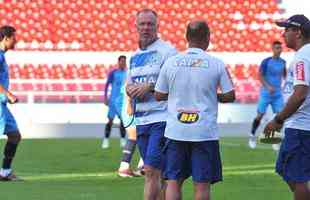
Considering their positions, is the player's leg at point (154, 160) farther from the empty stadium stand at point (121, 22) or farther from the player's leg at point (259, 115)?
the empty stadium stand at point (121, 22)

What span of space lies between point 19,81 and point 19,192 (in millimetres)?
20427

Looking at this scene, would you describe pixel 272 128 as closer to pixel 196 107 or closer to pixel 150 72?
pixel 196 107

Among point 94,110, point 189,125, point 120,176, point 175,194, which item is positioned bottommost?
point 94,110

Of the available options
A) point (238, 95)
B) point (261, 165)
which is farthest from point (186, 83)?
point (238, 95)

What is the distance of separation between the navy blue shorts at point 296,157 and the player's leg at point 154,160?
3.92ft

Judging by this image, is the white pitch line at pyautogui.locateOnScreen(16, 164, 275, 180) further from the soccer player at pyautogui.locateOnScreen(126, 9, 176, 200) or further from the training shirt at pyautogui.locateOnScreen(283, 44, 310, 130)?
the training shirt at pyautogui.locateOnScreen(283, 44, 310, 130)

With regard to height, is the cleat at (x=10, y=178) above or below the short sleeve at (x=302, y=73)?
below

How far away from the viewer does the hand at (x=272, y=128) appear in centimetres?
804

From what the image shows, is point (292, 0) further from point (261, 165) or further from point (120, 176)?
point (120, 176)

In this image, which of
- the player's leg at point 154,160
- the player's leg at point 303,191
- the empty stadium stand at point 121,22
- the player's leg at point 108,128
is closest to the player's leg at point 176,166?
the player's leg at point 154,160

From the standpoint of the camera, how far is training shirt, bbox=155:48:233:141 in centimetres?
791

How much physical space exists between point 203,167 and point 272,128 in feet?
2.26

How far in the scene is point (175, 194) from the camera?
808 cm

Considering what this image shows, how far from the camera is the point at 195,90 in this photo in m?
7.94
